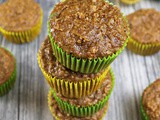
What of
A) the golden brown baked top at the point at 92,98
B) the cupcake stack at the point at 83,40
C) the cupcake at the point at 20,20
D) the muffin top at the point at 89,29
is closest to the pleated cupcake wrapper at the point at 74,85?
the cupcake stack at the point at 83,40

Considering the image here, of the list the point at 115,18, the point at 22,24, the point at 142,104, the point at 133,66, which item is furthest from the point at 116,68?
the point at 115,18

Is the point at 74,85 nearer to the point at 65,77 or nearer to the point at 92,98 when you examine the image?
the point at 65,77

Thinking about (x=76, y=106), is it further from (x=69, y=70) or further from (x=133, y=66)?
(x=133, y=66)

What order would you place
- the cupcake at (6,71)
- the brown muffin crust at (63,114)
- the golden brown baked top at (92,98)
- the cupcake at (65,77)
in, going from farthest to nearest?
1. the cupcake at (6,71)
2. the brown muffin crust at (63,114)
3. the golden brown baked top at (92,98)
4. the cupcake at (65,77)

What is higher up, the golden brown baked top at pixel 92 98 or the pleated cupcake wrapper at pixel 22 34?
the pleated cupcake wrapper at pixel 22 34

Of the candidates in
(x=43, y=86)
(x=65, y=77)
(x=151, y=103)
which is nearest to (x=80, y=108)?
(x=65, y=77)

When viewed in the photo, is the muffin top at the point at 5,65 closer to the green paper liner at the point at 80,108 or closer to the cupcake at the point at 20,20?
the cupcake at the point at 20,20

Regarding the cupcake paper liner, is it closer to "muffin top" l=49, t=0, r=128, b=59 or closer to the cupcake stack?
the cupcake stack

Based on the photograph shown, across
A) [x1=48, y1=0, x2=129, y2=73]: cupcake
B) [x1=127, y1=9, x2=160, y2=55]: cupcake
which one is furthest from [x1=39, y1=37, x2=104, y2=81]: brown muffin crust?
[x1=127, y1=9, x2=160, y2=55]: cupcake
